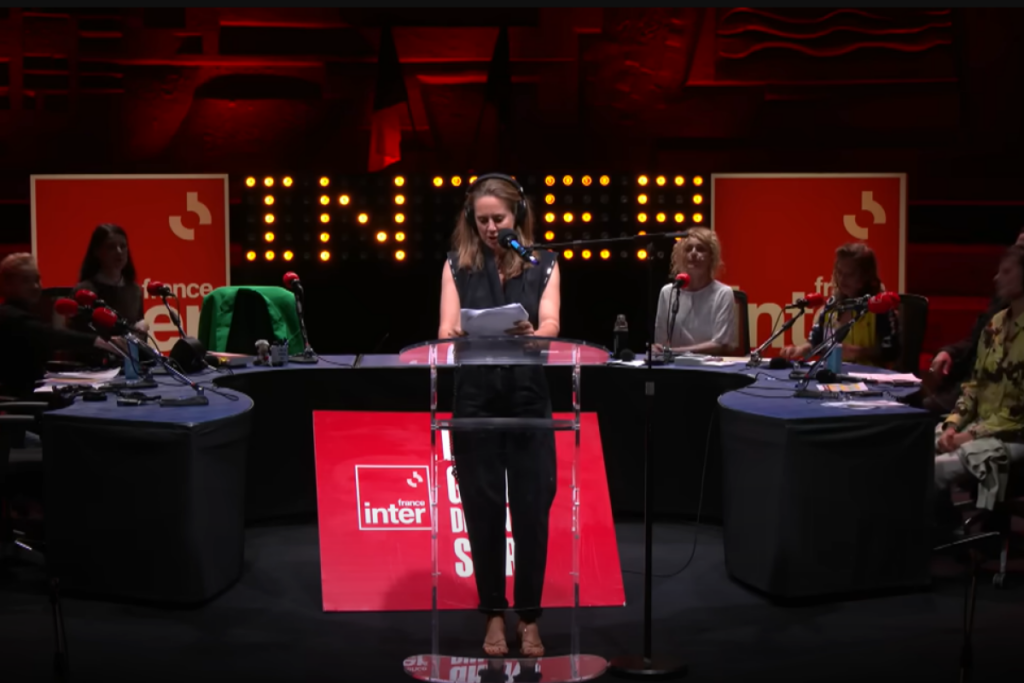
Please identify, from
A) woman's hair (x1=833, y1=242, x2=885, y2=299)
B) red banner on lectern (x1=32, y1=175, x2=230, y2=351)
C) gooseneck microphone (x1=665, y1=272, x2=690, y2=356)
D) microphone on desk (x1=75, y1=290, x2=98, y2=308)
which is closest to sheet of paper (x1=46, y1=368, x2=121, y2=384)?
microphone on desk (x1=75, y1=290, x2=98, y2=308)

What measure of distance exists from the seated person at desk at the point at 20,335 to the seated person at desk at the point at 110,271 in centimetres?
46

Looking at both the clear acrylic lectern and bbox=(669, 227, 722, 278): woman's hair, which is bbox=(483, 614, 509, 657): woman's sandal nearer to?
the clear acrylic lectern

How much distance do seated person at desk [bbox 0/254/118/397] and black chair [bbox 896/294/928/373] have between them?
4084mm

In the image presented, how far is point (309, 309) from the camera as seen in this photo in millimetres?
7387

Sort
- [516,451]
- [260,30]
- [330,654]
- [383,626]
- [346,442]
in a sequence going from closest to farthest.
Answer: [516,451] → [330,654] → [383,626] → [346,442] → [260,30]

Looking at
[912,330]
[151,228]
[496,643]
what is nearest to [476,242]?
[496,643]

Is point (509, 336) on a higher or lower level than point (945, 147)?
lower

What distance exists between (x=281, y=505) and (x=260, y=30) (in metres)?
3.88

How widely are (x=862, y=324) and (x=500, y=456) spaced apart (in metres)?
3.06

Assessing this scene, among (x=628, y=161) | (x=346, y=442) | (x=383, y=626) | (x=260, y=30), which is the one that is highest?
(x=260, y=30)

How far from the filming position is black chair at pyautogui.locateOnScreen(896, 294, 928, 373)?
6.11 m

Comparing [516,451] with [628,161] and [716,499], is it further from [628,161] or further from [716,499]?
[628,161]

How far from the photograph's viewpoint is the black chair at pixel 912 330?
6105mm

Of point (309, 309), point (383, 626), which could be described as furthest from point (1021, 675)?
point (309, 309)
